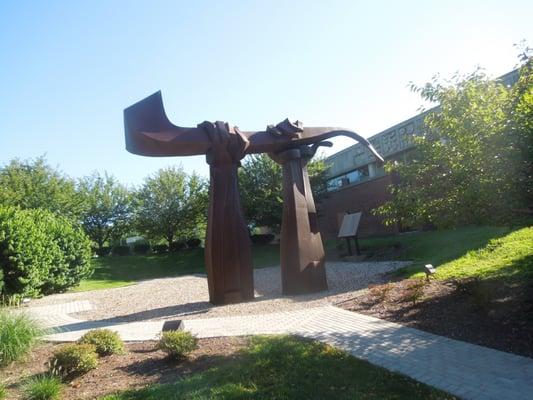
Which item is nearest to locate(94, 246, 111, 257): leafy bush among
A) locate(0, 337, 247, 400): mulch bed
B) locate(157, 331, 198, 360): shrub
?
locate(0, 337, 247, 400): mulch bed

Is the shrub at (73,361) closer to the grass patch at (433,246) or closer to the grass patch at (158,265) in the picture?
the grass patch at (433,246)

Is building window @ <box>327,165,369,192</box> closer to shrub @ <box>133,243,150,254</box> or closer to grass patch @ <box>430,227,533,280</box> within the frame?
grass patch @ <box>430,227,533,280</box>

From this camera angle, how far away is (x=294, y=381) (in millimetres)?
4469

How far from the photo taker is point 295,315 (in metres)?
8.16

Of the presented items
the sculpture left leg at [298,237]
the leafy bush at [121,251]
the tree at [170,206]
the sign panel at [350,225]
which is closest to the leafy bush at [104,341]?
the sculpture left leg at [298,237]

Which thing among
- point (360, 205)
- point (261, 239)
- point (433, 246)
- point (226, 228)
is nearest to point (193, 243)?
point (261, 239)

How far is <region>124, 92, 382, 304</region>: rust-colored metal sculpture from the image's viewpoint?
9719 mm

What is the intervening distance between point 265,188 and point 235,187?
1665 cm

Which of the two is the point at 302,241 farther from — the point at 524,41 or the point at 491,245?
the point at 524,41

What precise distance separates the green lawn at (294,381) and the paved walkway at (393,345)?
0.29 metres

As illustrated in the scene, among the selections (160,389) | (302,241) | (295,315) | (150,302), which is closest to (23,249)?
(150,302)

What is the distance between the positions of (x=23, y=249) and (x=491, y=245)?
46.9 ft

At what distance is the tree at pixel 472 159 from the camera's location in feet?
17.7

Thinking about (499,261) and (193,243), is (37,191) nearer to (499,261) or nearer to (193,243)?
(193,243)
